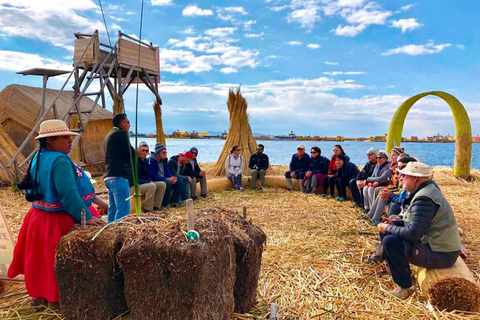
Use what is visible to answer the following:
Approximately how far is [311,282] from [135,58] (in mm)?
8594

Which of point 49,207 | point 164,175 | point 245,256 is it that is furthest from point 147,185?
point 245,256

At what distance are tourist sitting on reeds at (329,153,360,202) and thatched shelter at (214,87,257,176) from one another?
3214 millimetres

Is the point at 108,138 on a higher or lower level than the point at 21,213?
higher

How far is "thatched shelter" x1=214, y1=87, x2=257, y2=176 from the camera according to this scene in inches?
396

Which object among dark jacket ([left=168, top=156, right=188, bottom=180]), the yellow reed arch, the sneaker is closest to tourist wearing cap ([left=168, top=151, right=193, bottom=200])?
dark jacket ([left=168, top=156, right=188, bottom=180])

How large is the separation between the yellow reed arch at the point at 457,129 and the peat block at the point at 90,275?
903 cm

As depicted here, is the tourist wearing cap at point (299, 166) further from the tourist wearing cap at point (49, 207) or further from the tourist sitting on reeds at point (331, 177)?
the tourist wearing cap at point (49, 207)

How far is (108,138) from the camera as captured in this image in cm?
431

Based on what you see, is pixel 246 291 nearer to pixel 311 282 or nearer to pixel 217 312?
pixel 217 312

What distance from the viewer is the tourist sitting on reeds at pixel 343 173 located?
23.7 feet

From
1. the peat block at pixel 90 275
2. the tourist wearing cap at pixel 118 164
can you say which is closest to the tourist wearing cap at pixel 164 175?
the tourist wearing cap at pixel 118 164

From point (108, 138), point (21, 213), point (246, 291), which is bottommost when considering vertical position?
point (21, 213)

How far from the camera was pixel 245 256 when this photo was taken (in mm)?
2465

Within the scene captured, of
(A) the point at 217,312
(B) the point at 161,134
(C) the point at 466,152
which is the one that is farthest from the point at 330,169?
(A) the point at 217,312
